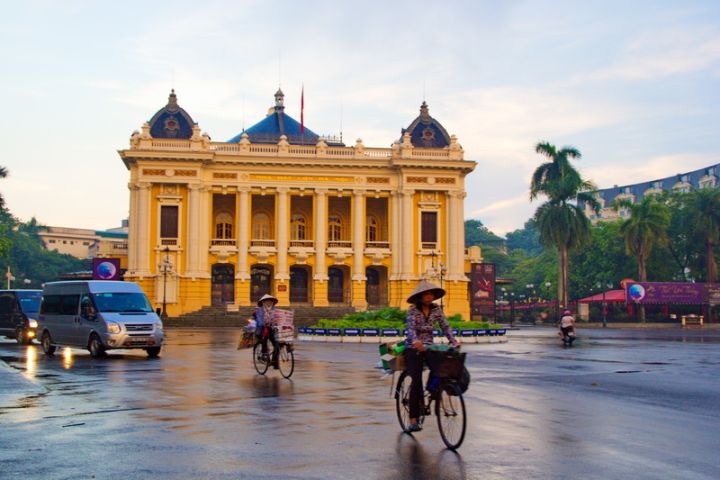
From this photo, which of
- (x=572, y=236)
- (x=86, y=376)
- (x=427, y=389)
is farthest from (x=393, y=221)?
(x=427, y=389)

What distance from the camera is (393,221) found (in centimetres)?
6384

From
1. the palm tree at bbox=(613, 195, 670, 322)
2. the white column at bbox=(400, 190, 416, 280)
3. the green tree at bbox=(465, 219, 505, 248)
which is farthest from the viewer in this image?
the green tree at bbox=(465, 219, 505, 248)

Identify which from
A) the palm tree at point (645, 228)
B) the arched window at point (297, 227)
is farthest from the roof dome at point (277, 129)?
the palm tree at point (645, 228)

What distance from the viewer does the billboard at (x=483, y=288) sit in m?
60.3

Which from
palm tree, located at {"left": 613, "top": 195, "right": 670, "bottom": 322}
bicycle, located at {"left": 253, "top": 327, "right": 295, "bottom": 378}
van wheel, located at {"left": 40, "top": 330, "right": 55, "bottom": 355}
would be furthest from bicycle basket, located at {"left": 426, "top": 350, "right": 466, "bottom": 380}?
palm tree, located at {"left": 613, "top": 195, "right": 670, "bottom": 322}

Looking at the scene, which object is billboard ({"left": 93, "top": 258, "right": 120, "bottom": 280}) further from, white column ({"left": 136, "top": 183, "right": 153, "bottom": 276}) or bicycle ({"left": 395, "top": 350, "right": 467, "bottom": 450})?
bicycle ({"left": 395, "top": 350, "right": 467, "bottom": 450})

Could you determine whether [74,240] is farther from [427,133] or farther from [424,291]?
[424,291]

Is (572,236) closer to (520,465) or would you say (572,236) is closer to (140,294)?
(140,294)

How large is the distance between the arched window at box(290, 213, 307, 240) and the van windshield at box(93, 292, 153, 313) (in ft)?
141

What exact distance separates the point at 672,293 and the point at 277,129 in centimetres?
3538

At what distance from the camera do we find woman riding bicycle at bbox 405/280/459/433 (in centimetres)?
920

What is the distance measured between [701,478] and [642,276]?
63.7 metres

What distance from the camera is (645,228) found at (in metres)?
66.5

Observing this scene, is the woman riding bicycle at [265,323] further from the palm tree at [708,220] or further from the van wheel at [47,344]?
the palm tree at [708,220]
